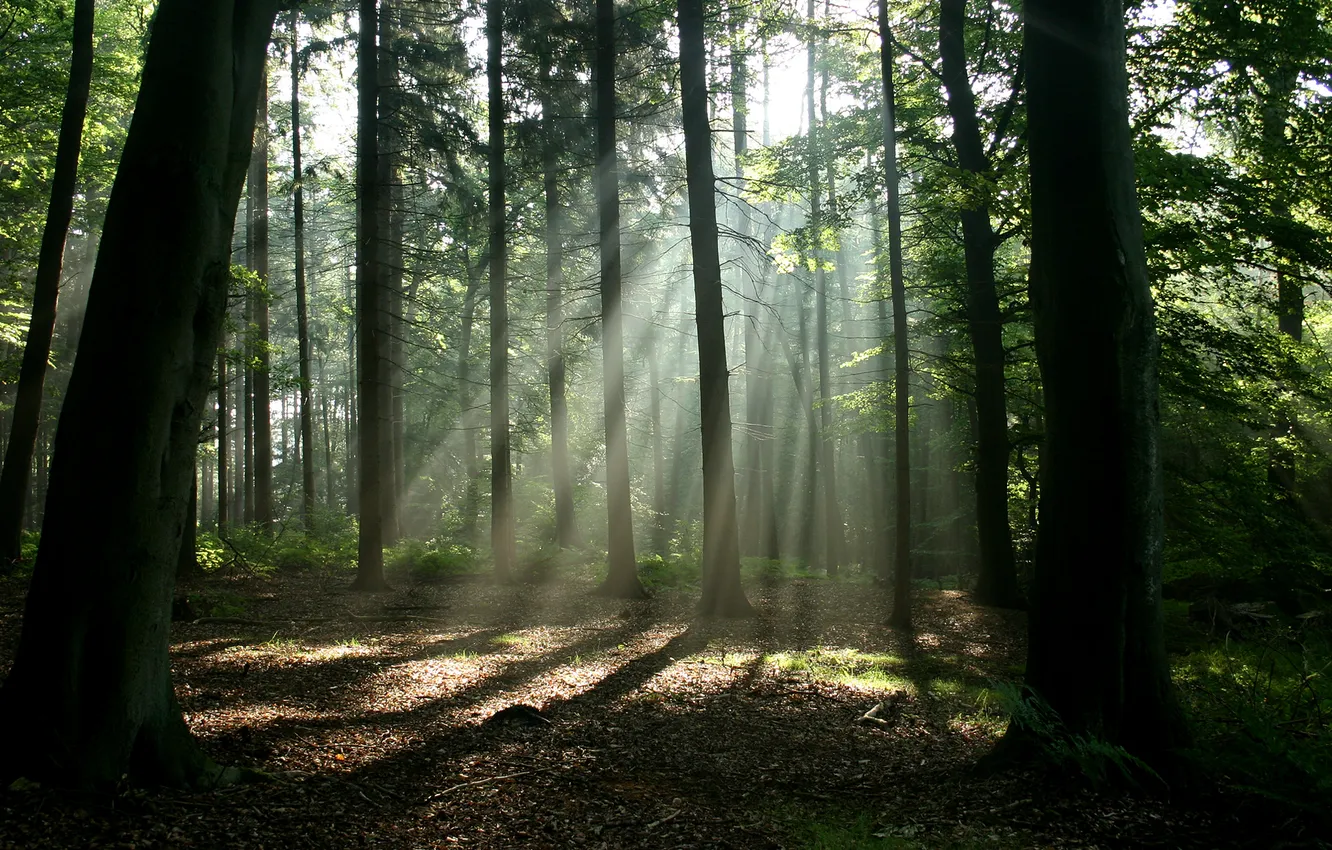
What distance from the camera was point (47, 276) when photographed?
11.8m

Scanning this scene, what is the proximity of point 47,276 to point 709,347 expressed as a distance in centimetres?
991

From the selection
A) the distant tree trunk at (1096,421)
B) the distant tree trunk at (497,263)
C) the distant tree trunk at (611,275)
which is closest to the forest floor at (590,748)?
the distant tree trunk at (1096,421)

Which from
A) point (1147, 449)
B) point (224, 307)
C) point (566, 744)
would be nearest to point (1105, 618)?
point (1147, 449)

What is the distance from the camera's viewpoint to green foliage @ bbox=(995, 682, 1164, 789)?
13.2ft

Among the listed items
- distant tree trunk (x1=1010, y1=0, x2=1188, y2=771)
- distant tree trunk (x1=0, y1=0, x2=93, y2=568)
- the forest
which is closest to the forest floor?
the forest

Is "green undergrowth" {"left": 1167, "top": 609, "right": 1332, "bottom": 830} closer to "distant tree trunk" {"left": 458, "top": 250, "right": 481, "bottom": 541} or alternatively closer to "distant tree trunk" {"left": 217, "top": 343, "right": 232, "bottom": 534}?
"distant tree trunk" {"left": 217, "top": 343, "right": 232, "bottom": 534}

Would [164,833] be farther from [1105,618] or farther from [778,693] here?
[778,693]

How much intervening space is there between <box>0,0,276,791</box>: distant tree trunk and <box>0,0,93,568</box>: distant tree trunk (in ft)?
33.1

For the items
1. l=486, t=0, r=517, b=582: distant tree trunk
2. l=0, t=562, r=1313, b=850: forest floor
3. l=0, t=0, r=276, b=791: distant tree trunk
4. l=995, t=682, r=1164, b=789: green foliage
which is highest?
l=486, t=0, r=517, b=582: distant tree trunk

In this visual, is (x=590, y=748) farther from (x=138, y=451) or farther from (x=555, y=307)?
(x=555, y=307)

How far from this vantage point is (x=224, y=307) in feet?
13.9

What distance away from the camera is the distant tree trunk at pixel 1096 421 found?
4359mm

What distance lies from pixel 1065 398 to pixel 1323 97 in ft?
30.4

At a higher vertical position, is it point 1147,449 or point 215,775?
point 1147,449
